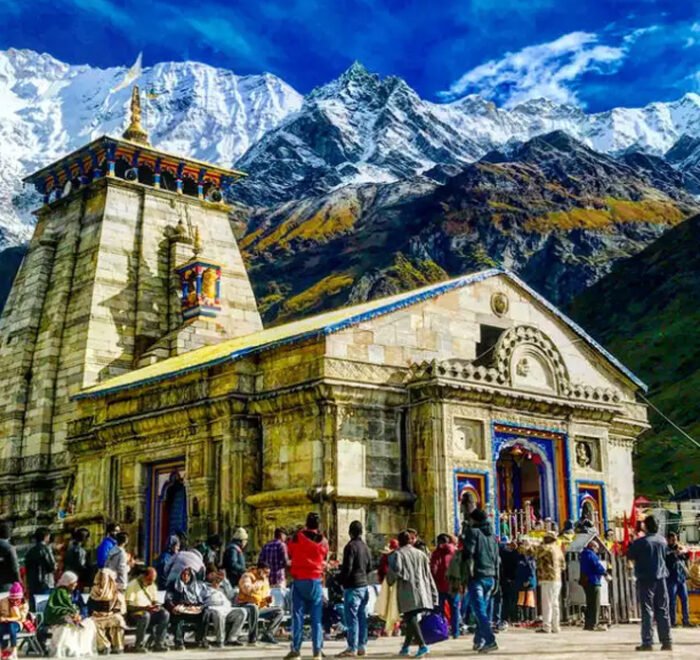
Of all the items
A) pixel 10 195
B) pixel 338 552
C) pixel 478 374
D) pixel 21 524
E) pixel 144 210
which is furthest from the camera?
pixel 10 195

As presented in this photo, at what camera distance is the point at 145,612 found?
1655 centimetres

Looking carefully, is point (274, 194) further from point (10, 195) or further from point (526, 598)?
point (526, 598)

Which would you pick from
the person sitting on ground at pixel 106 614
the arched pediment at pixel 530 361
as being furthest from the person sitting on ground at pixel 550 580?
the person sitting on ground at pixel 106 614

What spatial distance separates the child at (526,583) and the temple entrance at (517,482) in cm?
661

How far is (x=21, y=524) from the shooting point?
34094 millimetres

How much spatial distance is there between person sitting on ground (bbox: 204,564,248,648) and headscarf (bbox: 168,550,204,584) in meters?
0.42

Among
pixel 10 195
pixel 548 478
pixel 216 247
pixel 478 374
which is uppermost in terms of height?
pixel 10 195

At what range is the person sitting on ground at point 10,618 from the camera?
46.9ft

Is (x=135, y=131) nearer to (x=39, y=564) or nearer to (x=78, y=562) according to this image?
(x=78, y=562)

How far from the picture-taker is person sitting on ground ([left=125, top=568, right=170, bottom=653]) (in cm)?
1636

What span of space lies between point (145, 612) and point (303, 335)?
8.72 m

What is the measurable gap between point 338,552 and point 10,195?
159 meters

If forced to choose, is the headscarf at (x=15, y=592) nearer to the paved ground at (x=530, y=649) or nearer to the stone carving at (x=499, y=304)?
the paved ground at (x=530, y=649)

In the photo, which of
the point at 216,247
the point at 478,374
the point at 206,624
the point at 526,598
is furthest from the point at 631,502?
the point at 216,247
